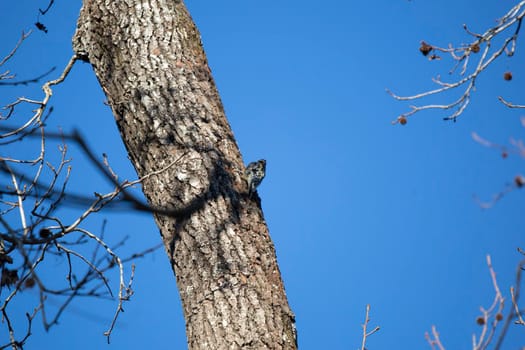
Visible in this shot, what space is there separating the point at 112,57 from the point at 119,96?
280mm

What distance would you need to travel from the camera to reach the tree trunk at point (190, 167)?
10.0 ft

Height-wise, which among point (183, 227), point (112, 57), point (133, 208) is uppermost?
point (112, 57)

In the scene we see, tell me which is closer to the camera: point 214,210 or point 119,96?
point 214,210

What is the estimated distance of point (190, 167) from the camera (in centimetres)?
338

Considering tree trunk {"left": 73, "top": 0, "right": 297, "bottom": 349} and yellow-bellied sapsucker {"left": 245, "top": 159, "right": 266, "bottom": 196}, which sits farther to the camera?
yellow-bellied sapsucker {"left": 245, "top": 159, "right": 266, "bottom": 196}

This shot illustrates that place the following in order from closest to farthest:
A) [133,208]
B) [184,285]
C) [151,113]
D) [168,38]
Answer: [133,208], [184,285], [151,113], [168,38]

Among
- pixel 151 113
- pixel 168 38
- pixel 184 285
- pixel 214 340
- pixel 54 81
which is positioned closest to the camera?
pixel 214 340

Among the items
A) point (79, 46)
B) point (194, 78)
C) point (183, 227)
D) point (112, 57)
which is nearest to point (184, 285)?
point (183, 227)

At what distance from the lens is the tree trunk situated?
10.0ft

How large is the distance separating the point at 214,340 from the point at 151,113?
52.7 inches

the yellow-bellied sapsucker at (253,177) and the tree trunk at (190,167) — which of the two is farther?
the yellow-bellied sapsucker at (253,177)

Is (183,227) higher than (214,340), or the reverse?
(183,227)

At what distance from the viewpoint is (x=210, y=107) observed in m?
3.63

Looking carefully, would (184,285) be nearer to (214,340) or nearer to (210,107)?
(214,340)
